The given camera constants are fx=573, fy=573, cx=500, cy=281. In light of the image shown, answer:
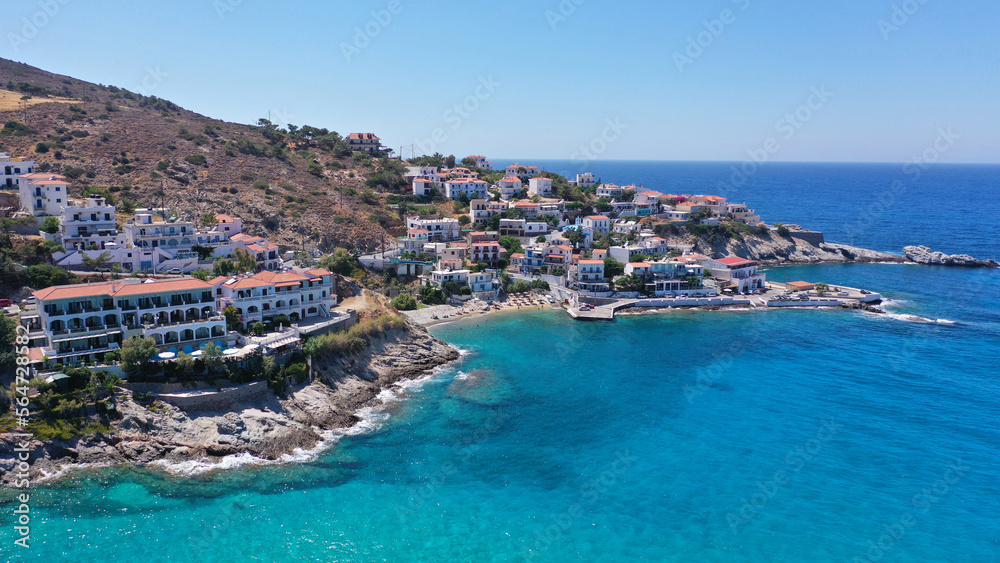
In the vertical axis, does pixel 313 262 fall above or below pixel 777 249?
above

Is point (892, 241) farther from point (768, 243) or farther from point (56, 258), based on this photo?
point (56, 258)

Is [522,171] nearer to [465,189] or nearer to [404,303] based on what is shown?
[465,189]

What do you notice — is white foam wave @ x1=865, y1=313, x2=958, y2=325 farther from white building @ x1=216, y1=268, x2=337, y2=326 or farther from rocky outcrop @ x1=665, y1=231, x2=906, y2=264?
white building @ x1=216, y1=268, x2=337, y2=326

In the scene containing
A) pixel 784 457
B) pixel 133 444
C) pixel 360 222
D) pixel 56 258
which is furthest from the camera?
pixel 360 222

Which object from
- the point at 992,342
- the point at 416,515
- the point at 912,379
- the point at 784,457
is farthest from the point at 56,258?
the point at 992,342

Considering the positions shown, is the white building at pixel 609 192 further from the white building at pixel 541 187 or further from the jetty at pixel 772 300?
the jetty at pixel 772 300

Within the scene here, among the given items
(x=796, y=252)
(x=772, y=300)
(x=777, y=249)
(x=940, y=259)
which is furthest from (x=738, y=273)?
(x=940, y=259)
